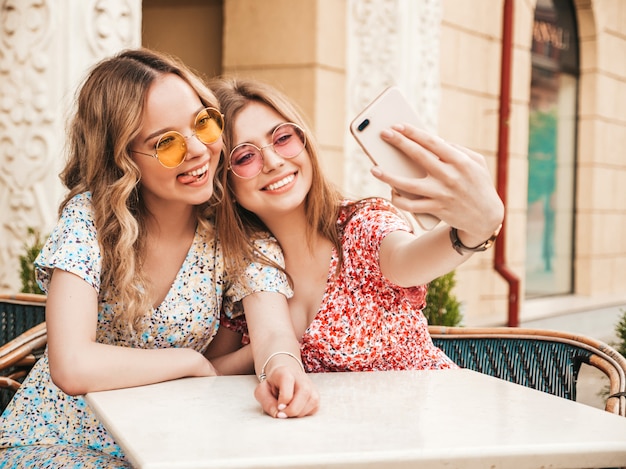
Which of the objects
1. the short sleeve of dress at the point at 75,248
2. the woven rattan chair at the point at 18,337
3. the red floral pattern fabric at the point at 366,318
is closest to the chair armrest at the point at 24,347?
the woven rattan chair at the point at 18,337

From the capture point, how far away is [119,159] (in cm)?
228

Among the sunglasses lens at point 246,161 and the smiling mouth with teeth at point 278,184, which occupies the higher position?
the sunglasses lens at point 246,161

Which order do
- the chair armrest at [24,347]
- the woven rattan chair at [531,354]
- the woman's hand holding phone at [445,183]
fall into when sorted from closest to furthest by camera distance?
1. the woman's hand holding phone at [445,183]
2. the woven rattan chair at [531,354]
3. the chair armrest at [24,347]

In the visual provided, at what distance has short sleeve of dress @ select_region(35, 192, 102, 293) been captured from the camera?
2.13 meters

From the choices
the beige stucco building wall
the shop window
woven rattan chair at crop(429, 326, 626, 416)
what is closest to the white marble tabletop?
woven rattan chair at crop(429, 326, 626, 416)

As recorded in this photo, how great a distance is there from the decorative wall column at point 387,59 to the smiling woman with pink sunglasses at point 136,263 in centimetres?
389

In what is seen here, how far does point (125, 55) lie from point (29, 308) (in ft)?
3.31

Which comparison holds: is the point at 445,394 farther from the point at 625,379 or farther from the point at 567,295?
the point at 567,295

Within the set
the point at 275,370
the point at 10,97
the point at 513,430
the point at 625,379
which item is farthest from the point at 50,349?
the point at 10,97

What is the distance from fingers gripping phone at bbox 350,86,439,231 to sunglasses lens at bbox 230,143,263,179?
601 millimetres

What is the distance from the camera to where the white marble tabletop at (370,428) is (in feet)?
4.86

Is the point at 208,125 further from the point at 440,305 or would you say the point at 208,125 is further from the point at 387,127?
the point at 440,305

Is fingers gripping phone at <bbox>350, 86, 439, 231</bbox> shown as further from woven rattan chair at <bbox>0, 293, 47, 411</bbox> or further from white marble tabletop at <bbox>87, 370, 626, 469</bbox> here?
woven rattan chair at <bbox>0, 293, 47, 411</bbox>

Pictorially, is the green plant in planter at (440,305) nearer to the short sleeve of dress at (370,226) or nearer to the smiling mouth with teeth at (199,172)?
the short sleeve of dress at (370,226)
